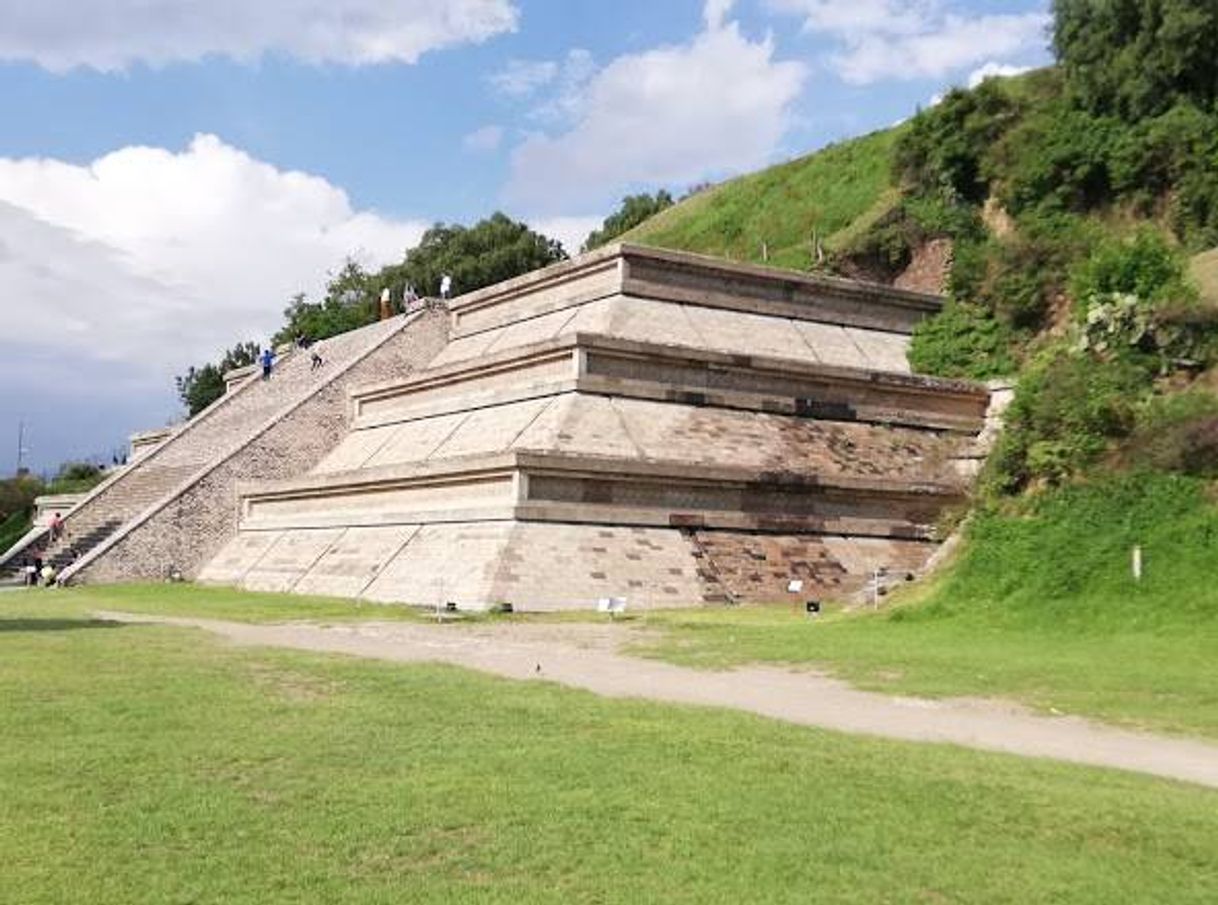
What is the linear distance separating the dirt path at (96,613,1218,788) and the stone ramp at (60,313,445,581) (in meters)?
10.6

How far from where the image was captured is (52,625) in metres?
15.6

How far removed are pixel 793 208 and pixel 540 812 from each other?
114 ft

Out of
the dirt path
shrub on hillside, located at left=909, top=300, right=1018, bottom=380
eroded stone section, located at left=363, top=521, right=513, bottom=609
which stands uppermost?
shrub on hillside, located at left=909, top=300, right=1018, bottom=380

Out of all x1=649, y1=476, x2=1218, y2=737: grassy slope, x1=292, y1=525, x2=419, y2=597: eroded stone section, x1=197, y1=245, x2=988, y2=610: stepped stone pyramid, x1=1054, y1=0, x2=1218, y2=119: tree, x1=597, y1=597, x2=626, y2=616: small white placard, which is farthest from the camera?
x1=1054, y1=0, x2=1218, y2=119: tree

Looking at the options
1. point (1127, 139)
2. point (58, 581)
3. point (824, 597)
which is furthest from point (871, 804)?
point (1127, 139)

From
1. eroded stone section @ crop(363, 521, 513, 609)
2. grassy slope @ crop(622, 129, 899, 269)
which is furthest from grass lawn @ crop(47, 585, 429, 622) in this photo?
grassy slope @ crop(622, 129, 899, 269)

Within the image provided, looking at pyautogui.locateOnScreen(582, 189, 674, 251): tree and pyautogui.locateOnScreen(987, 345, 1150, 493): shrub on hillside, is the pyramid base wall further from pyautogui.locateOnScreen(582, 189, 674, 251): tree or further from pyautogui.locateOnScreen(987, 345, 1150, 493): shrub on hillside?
pyautogui.locateOnScreen(582, 189, 674, 251): tree

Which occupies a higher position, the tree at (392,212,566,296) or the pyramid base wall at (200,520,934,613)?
the tree at (392,212,566,296)

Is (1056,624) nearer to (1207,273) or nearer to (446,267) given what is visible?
(1207,273)

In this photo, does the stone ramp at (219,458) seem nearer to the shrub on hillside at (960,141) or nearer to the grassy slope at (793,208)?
the grassy slope at (793,208)

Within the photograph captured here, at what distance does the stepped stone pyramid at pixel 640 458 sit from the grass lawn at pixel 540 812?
35.1 ft

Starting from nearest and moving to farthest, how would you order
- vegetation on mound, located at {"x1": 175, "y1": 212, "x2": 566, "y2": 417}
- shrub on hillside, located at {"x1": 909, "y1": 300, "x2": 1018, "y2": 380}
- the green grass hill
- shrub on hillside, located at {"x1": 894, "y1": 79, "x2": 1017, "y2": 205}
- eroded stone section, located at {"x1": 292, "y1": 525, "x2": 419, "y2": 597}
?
1. the green grass hill
2. eroded stone section, located at {"x1": 292, "y1": 525, "x2": 419, "y2": 597}
3. shrub on hillside, located at {"x1": 909, "y1": 300, "x2": 1018, "y2": 380}
4. shrub on hillside, located at {"x1": 894, "y1": 79, "x2": 1017, "y2": 205}
5. vegetation on mound, located at {"x1": 175, "y1": 212, "x2": 566, "y2": 417}

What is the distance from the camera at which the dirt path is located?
8.45m

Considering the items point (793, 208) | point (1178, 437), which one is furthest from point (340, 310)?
point (1178, 437)
